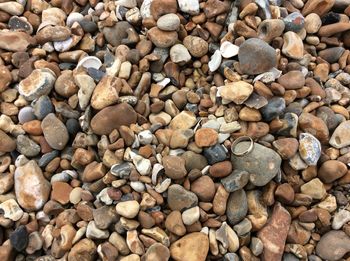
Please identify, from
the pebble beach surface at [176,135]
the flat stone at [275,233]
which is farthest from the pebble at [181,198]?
the flat stone at [275,233]

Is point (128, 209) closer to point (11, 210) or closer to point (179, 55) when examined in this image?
point (11, 210)

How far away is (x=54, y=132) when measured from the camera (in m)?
1.47

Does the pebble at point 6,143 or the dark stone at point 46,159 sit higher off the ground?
the pebble at point 6,143

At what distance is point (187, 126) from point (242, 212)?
0.35m

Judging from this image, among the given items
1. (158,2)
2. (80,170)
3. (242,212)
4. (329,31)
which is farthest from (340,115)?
(80,170)

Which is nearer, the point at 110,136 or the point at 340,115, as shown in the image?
the point at 110,136

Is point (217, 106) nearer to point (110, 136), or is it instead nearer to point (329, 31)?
point (110, 136)

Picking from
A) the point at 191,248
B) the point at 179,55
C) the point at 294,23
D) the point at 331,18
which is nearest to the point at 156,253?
A: the point at 191,248

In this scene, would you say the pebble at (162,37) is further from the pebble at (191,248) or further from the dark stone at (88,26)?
the pebble at (191,248)

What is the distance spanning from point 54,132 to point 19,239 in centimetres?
36

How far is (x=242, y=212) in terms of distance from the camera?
53.1 inches

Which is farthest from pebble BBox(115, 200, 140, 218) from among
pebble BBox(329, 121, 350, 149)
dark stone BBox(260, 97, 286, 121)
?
pebble BBox(329, 121, 350, 149)

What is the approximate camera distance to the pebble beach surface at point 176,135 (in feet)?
4.40

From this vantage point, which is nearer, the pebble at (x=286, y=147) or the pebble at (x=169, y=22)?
the pebble at (x=286, y=147)
